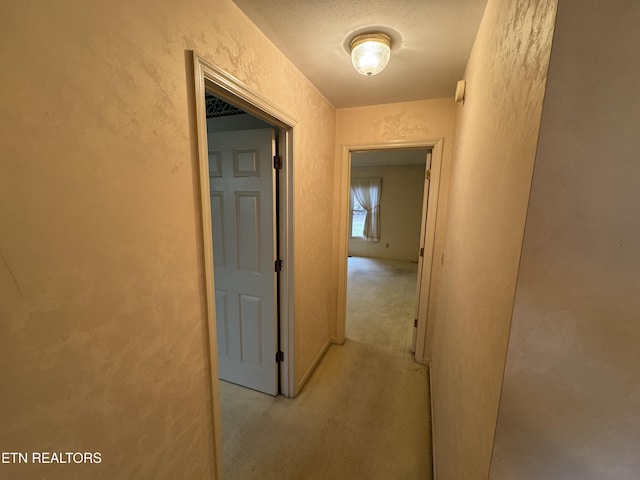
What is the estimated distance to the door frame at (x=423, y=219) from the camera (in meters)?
2.13

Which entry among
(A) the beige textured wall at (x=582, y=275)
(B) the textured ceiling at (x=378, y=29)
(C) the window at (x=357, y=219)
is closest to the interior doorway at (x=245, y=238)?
(B) the textured ceiling at (x=378, y=29)

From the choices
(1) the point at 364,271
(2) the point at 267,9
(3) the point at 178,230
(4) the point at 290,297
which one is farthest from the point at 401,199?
(3) the point at 178,230

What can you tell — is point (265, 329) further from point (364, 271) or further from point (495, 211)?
point (364, 271)

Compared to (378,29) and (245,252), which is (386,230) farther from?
(378,29)

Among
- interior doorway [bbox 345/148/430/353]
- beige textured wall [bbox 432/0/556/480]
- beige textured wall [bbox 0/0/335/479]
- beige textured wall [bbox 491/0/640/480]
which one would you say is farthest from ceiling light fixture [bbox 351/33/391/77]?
interior doorway [bbox 345/148/430/353]

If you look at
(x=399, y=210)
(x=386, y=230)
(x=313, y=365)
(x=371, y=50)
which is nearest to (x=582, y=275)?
(x=371, y=50)

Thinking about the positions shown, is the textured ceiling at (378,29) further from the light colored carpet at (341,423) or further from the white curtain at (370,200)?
the white curtain at (370,200)

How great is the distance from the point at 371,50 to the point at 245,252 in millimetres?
1417

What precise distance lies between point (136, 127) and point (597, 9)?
3.31 ft

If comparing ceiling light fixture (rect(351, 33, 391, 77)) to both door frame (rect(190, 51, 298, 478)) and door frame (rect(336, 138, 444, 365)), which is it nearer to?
door frame (rect(190, 51, 298, 478))

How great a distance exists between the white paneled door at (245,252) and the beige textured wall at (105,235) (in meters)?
0.68

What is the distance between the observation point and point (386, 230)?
21.4 ft

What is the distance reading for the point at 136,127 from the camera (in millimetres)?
729

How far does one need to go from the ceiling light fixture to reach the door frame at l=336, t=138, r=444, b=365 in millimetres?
955
